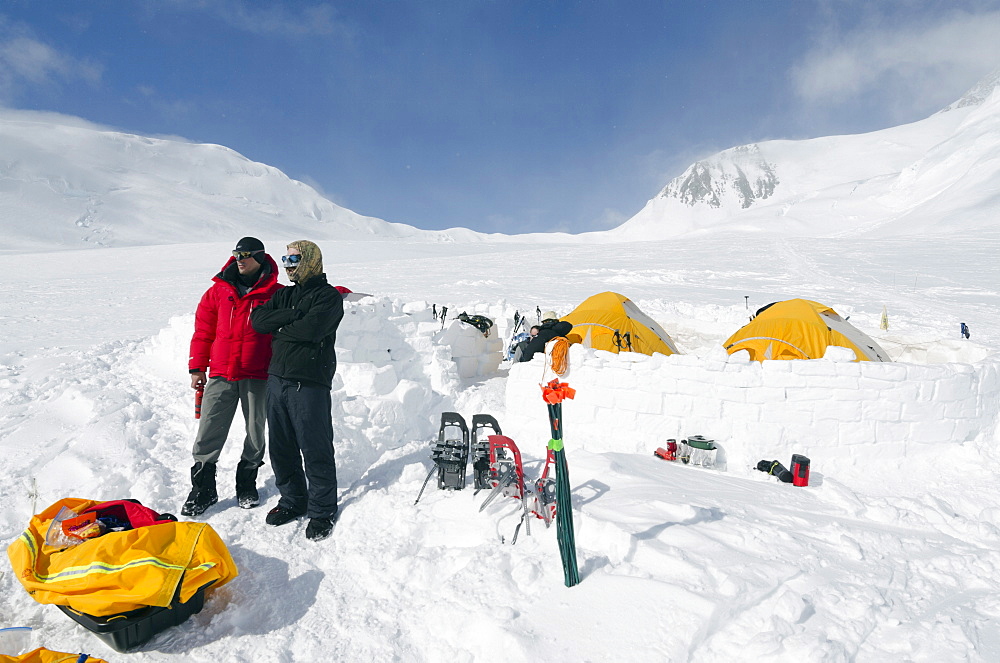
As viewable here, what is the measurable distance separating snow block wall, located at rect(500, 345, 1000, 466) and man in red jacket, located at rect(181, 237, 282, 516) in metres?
2.90

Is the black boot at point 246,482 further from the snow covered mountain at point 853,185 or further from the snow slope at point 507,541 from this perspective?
the snow covered mountain at point 853,185

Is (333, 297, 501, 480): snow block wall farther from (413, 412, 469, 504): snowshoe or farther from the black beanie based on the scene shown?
the black beanie

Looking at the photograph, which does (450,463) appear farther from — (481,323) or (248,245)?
(481,323)

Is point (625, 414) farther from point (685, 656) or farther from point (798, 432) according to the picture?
point (685, 656)

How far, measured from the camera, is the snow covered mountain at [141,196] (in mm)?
58225

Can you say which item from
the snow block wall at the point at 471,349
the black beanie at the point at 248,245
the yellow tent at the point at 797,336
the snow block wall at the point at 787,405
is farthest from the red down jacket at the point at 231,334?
Answer: the yellow tent at the point at 797,336

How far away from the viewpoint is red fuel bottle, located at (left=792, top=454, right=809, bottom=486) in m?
4.54

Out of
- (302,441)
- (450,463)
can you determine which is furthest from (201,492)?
(450,463)

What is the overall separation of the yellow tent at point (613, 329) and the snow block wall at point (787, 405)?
2.25 metres

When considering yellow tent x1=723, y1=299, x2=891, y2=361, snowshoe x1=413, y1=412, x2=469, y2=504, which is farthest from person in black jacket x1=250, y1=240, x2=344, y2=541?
yellow tent x1=723, y1=299, x2=891, y2=361

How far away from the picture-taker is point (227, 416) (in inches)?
138

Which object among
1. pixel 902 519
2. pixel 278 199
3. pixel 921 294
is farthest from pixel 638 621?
pixel 278 199

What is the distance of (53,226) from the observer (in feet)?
184

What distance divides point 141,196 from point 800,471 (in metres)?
89.2
